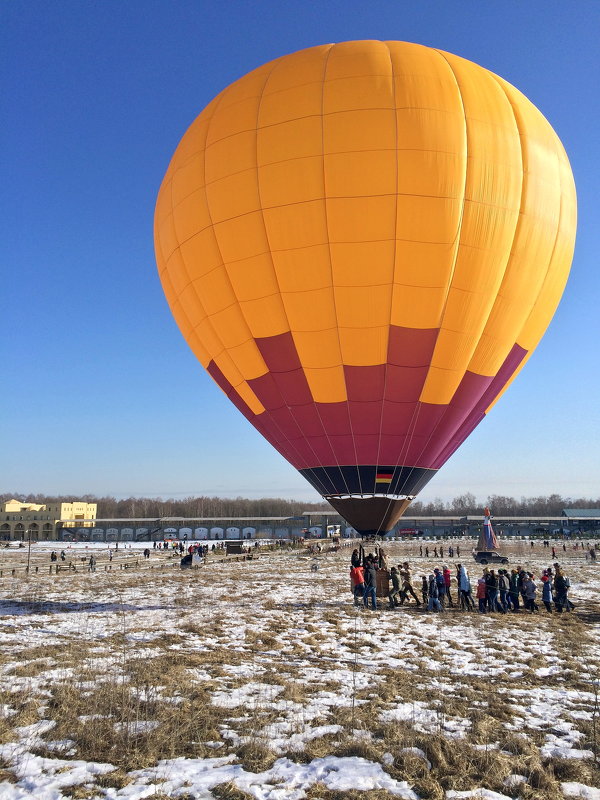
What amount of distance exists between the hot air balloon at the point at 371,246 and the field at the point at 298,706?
5497 mm

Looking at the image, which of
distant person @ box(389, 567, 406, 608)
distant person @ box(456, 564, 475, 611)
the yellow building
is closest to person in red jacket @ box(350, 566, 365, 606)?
distant person @ box(389, 567, 406, 608)

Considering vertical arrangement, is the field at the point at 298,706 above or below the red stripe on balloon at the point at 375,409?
below

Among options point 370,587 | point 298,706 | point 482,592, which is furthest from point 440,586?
point 298,706

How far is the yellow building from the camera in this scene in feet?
295

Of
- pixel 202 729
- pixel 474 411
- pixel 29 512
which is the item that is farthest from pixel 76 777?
pixel 29 512

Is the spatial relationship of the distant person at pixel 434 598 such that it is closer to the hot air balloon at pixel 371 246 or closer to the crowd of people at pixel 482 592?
the crowd of people at pixel 482 592

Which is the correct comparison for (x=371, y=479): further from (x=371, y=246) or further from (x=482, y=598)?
(x=371, y=246)

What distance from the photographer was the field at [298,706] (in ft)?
15.0

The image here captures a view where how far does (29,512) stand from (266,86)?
95.8 metres

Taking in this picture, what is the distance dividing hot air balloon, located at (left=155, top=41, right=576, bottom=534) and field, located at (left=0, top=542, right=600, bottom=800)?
5497 mm

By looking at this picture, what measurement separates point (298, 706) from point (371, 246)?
10.2 m

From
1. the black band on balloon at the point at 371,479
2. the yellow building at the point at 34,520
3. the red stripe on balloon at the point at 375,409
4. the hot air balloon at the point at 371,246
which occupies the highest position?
the hot air balloon at the point at 371,246

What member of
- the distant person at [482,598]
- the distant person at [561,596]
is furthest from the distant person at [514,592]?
the distant person at [561,596]

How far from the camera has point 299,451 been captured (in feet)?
51.7
